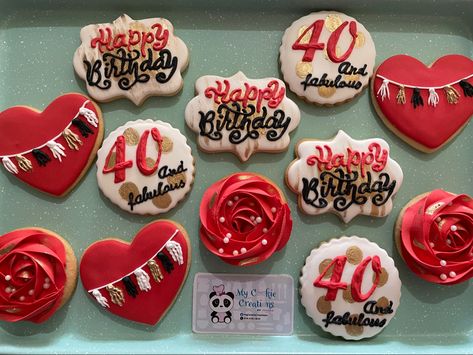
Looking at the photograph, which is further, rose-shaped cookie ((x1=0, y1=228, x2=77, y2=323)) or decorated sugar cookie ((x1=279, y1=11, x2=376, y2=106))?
decorated sugar cookie ((x1=279, y1=11, x2=376, y2=106))

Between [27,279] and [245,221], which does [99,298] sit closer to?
[27,279]

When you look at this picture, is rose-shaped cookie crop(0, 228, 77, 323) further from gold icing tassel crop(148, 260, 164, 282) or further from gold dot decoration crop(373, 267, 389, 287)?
gold dot decoration crop(373, 267, 389, 287)

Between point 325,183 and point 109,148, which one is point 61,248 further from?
point 325,183

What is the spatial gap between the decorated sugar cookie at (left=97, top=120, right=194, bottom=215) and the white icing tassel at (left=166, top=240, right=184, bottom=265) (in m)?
0.09

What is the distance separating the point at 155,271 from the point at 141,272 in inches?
1.3

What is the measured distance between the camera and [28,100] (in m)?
1.23

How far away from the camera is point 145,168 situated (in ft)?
3.83

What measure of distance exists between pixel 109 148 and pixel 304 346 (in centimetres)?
69

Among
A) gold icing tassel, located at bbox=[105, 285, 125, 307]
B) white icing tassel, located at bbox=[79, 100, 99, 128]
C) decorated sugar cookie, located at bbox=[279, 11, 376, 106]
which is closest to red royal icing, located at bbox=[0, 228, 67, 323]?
gold icing tassel, located at bbox=[105, 285, 125, 307]

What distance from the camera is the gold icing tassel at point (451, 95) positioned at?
1226 millimetres

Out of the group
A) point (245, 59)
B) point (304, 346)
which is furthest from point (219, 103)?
point (304, 346)

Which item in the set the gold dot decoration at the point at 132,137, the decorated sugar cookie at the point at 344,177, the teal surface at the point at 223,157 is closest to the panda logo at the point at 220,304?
the teal surface at the point at 223,157

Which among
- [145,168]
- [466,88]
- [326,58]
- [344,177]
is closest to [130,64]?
[145,168]

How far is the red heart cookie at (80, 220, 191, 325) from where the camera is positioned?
1.16 meters
